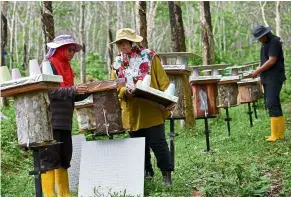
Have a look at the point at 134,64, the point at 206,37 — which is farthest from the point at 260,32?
the point at 206,37

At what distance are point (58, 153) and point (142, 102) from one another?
3.40ft

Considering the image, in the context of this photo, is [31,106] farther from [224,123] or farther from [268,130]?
[224,123]

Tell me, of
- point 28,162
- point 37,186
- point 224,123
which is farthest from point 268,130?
point 37,186

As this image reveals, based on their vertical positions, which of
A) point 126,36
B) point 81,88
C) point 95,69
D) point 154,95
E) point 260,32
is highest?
point 95,69

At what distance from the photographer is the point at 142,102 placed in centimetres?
559

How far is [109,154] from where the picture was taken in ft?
17.3

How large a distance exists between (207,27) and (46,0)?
18.2ft

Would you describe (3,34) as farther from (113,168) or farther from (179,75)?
(113,168)

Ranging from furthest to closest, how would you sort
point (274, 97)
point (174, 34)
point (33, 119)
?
point (174, 34), point (274, 97), point (33, 119)

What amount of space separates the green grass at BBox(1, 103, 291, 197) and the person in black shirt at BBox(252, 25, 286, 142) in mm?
290

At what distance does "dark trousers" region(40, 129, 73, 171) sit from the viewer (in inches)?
203

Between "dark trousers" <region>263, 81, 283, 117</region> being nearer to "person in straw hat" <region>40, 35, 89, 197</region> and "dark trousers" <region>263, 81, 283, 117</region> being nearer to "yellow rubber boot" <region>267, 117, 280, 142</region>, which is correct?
"yellow rubber boot" <region>267, 117, 280, 142</region>

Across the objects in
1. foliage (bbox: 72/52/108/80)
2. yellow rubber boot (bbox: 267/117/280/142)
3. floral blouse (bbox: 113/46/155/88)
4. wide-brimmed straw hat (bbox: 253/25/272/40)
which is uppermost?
foliage (bbox: 72/52/108/80)

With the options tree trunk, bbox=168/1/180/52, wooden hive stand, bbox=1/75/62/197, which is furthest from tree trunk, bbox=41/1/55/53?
wooden hive stand, bbox=1/75/62/197
